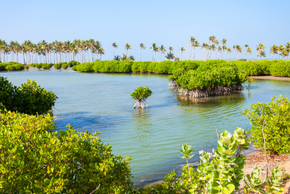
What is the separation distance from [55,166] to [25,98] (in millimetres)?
10124

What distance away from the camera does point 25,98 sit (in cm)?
1213

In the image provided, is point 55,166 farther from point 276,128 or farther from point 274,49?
point 274,49

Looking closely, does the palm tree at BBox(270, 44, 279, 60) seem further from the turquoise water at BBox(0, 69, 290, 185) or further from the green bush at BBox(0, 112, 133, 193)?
the green bush at BBox(0, 112, 133, 193)

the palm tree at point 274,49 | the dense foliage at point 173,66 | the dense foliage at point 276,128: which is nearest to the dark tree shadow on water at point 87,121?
the dense foliage at point 276,128

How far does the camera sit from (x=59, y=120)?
14953 mm

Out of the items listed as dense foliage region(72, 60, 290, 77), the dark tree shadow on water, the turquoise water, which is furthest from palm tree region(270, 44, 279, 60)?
the dark tree shadow on water

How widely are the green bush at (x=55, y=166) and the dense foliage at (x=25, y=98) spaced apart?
8624 millimetres

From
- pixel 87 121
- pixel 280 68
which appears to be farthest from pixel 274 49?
pixel 87 121

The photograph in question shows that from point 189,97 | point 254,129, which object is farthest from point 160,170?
point 189,97

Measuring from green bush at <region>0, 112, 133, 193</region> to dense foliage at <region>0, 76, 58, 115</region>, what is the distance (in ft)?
28.3

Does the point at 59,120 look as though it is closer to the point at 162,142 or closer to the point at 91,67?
the point at 162,142

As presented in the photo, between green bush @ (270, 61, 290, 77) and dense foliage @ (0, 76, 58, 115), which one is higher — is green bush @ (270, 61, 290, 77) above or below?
above

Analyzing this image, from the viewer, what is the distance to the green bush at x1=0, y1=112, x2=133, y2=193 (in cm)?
320

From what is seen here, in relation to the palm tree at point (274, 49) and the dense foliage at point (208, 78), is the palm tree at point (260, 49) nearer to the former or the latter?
the palm tree at point (274, 49)
